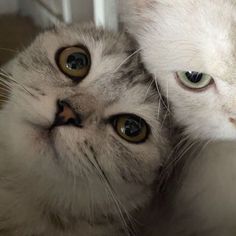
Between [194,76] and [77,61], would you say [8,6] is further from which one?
[194,76]

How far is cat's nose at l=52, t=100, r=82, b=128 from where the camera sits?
75 cm

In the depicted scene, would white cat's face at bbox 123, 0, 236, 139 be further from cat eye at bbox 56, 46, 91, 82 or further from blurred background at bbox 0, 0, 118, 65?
blurred background at bbox 0, 0, 118, 65

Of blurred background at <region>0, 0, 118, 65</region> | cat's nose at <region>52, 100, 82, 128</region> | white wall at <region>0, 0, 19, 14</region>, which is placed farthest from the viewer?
white wall at <region>0, 0, 19, 14</region>

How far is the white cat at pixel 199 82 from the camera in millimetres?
778

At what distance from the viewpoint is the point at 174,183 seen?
962mm

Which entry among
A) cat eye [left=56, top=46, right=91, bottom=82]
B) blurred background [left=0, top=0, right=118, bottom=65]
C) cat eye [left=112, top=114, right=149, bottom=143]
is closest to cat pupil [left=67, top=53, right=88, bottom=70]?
cat eye [left=56, top=46, right=91, bottom=82]

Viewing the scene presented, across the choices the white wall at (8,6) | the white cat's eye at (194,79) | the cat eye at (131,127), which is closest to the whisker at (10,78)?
the cat eye at (131,127)

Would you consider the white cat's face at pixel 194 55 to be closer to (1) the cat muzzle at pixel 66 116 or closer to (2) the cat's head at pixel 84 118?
(2) the cat's head at pixel 84 118

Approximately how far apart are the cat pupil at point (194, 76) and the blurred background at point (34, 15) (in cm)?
34

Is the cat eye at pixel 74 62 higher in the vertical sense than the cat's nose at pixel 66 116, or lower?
higher

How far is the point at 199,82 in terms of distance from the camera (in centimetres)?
85

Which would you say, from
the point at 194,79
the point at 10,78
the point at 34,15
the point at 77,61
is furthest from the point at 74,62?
the point at 34,15

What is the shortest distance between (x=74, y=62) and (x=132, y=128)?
0.16 metres

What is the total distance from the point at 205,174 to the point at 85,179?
0.25 metres
